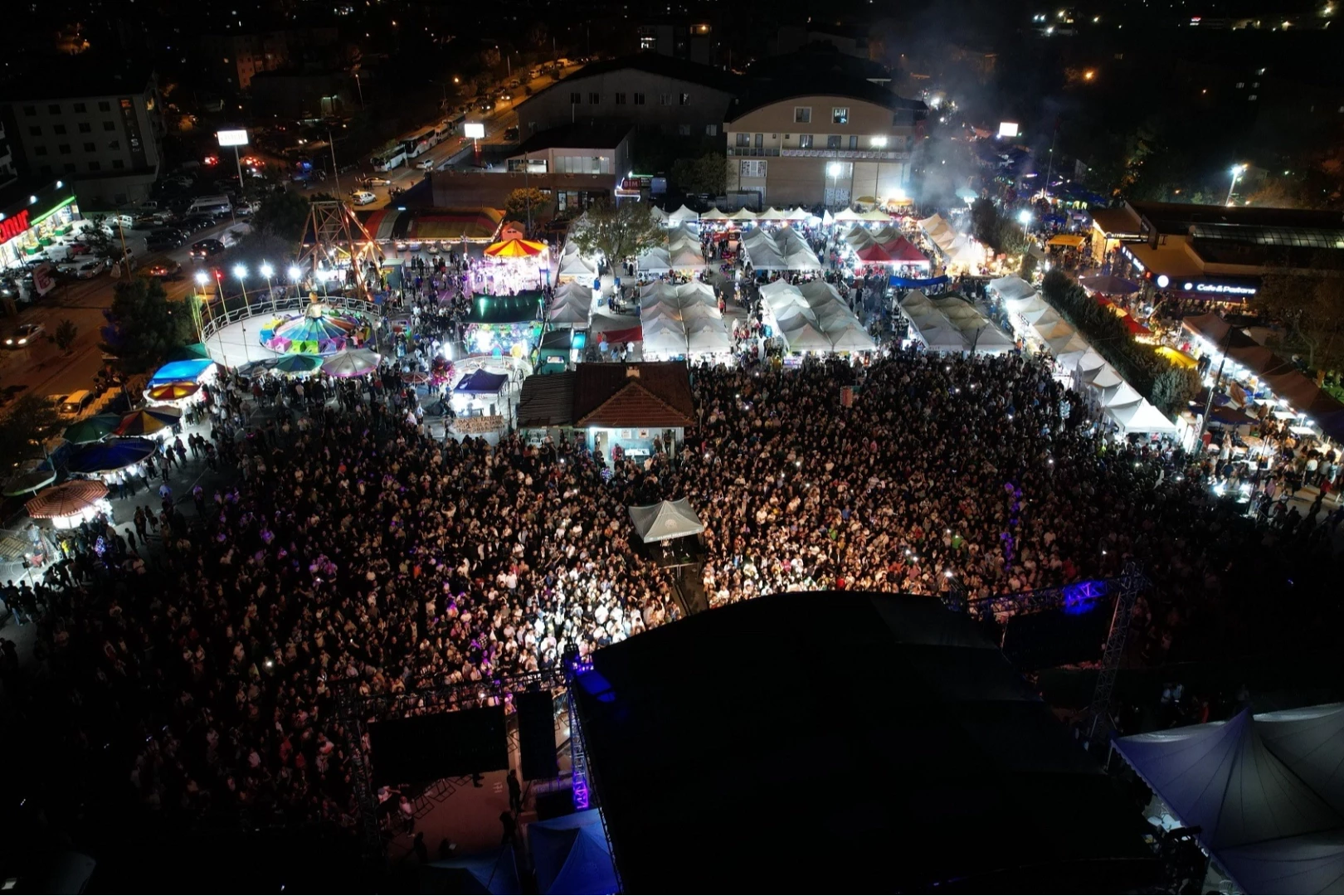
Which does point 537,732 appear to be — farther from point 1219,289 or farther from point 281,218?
point 281,218

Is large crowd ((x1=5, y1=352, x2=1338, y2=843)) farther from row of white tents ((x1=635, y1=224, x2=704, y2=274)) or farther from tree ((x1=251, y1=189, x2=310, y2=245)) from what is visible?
tree ((x1=251, y1=189, x2=310, y2=245))

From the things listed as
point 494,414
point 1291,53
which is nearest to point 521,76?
point 1291,53

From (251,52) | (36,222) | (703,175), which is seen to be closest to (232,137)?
(36,222)

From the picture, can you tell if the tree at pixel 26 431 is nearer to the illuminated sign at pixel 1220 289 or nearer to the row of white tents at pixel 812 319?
the row of white tents at pixel 812 319

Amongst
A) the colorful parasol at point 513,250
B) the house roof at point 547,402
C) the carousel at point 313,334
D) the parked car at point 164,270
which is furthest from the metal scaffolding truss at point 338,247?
the house roof at point 547,402

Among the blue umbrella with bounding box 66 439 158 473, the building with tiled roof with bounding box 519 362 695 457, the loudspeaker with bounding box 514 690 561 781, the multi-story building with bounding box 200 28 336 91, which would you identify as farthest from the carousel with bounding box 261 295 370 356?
the multi-story building with bounding box 200 28 336 91

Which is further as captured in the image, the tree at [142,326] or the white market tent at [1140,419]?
the tree at [142,326]

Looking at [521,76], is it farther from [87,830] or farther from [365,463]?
[87,830]

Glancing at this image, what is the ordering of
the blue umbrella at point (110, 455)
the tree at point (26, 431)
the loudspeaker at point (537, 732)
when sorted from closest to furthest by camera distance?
the loudspeaker at point (537, 732)
the blue umbrella at point (110, 455)
the tree at point (26, 431)

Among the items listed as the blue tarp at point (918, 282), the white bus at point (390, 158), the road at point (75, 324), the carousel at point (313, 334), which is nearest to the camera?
the carousel at point (313, 334)
